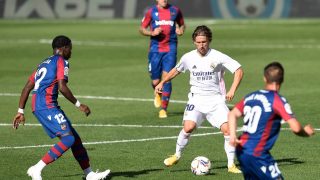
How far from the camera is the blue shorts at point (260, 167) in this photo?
35.2ft

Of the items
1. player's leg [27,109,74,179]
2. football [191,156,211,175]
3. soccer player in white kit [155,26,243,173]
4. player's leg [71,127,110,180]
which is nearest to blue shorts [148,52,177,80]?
soccer player in white kit [155,26,243,173]

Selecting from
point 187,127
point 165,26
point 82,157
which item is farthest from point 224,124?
point 165,26

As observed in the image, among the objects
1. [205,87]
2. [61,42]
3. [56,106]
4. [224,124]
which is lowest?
[224,124]

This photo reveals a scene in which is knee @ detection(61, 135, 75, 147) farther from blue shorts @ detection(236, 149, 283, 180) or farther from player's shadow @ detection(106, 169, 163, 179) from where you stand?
blue shorts @ detection(236, 149, 283, 180)

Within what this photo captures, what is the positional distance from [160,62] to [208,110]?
713 cm

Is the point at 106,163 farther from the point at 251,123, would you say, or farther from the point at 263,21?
the point at 263,21

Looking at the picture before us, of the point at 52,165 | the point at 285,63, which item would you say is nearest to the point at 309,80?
the point at 285,63

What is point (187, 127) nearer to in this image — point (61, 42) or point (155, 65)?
point (61, 42)

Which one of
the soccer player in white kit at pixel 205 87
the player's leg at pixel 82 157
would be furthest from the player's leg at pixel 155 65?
the player's leg at pixel 82 157

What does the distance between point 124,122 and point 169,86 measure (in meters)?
1.96

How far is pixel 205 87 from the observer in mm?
14297

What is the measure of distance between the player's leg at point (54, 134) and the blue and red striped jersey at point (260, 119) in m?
3.02

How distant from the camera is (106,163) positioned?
14641mm

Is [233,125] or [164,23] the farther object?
[164,23]
